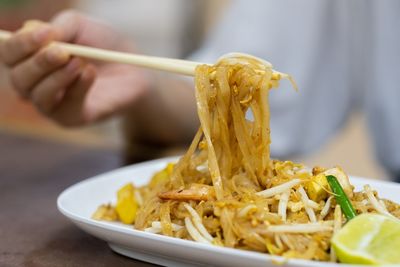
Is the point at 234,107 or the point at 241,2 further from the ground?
the point at 241,2

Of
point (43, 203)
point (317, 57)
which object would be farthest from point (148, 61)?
point (317, 57)

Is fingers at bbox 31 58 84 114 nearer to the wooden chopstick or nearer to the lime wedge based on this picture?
the wooden chopstick

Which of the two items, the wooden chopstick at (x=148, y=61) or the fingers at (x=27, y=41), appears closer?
the wooden chopstick at (x=148, y=61)

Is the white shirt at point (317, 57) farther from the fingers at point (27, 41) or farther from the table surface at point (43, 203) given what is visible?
the fingers at point (27, 41)

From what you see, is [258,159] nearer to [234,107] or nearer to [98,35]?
[234,107]

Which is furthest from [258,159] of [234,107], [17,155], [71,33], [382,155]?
[382,155]

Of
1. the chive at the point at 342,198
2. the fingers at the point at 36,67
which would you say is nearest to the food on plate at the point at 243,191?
the chive at the point at 342,198

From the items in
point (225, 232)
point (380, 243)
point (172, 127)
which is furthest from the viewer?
point (172, 127)
